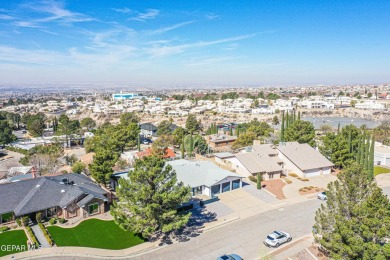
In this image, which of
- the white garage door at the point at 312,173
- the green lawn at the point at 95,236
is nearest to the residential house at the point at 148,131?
the white garage door at the point at 312,173

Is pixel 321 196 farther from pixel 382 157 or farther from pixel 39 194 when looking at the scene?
pixel 39 194

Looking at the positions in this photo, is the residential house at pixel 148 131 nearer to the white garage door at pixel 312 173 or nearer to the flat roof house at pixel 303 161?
the flat roof house at pixel 303 161

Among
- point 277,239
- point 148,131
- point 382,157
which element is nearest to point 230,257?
point 277,239

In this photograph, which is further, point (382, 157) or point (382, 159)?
point (382, 159)

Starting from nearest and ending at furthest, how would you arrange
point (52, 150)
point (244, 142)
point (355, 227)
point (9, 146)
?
point (355, 227) → point (52, 150) → point (244, 142) → point (9, 146)

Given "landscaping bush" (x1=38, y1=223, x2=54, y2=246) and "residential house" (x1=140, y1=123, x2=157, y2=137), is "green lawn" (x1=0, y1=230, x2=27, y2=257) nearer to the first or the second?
"landscaping bush" (x1=38, y1=223, x2=54, y2=246)

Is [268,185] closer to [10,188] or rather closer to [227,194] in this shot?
[227,194]

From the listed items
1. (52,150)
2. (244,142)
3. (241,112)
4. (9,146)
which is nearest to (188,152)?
(244,142)
